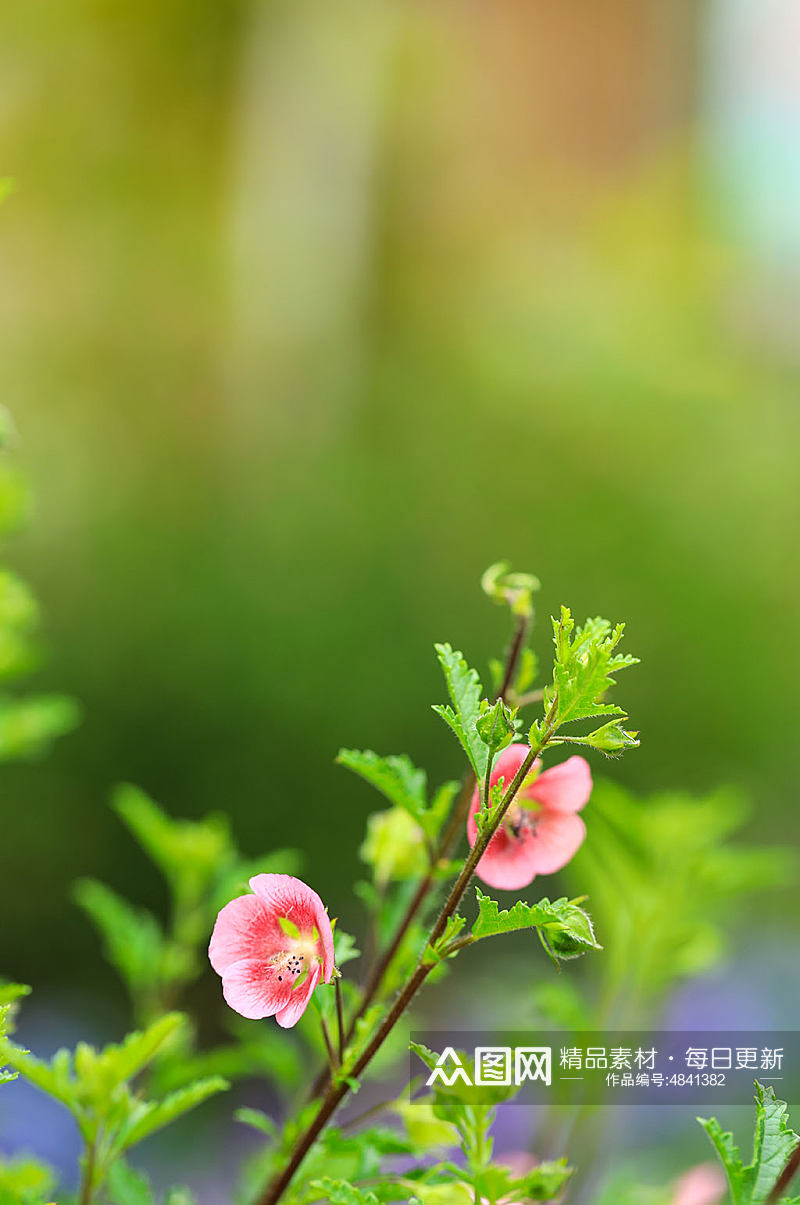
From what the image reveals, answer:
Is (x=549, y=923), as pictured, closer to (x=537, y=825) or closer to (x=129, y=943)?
(x=537, y=825)

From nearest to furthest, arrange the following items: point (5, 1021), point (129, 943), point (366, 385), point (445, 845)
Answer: point (5, 1021)
point (445, 845)
point (129, 943)
point (366, 385)

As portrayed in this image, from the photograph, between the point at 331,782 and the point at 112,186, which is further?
the point at 112,186

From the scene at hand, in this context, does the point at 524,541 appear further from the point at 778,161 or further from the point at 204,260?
the point at 778,161

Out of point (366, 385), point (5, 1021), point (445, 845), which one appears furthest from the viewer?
point (366, 385)

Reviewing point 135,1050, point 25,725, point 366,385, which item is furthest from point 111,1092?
point 366,385

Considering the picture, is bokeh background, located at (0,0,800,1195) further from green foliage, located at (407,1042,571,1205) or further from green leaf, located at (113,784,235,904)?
green foliage, located at (407,1042,571,1205)

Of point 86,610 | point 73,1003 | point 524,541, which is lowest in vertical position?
point 73,1003

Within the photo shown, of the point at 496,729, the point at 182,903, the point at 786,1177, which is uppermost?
the point at 496,729

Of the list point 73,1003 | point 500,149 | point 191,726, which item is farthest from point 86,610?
point 500,149

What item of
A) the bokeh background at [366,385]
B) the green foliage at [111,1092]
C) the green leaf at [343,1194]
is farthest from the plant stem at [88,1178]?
the bokeh background at [366,385]
